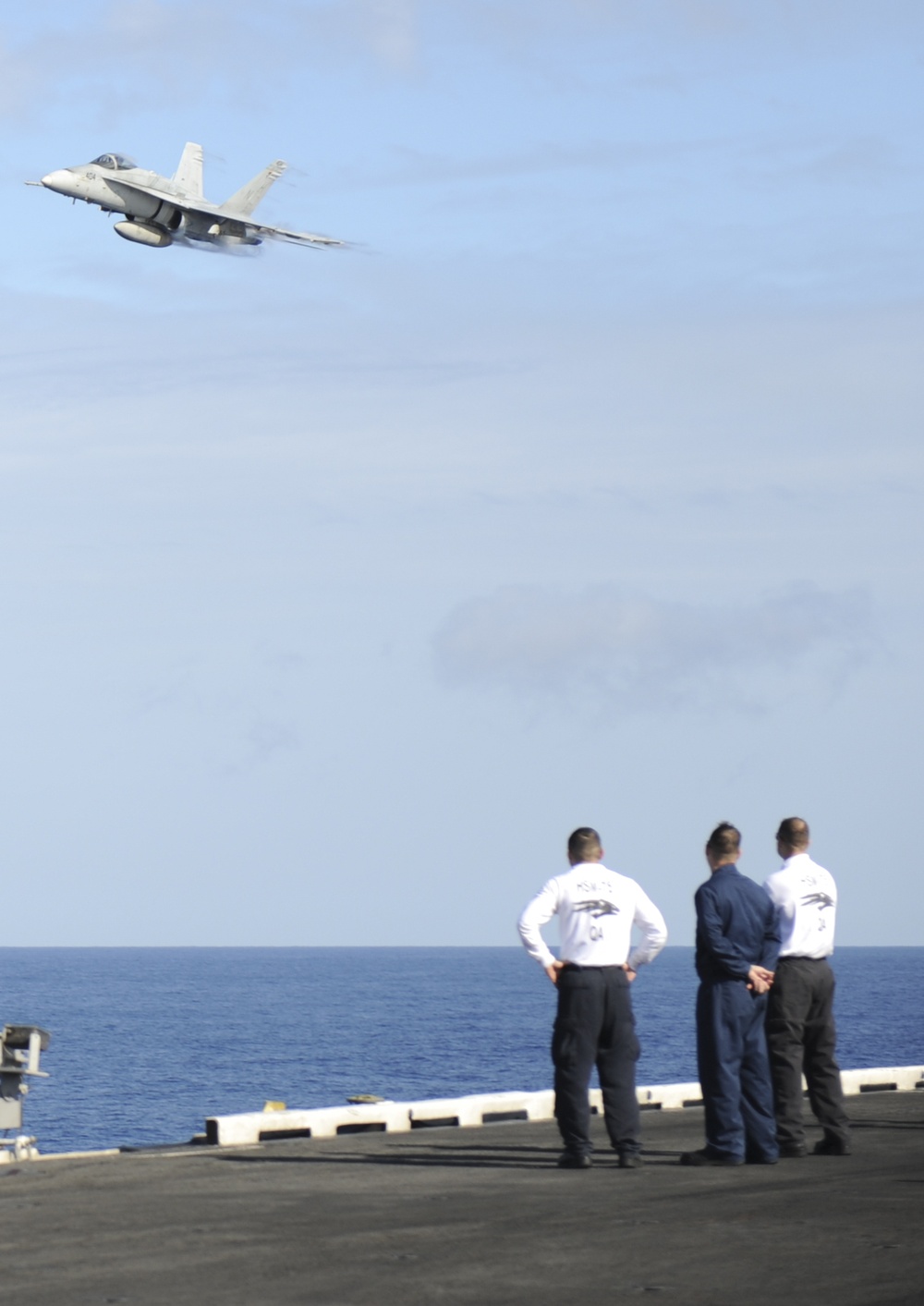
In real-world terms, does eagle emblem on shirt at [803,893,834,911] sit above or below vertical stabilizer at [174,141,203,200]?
below

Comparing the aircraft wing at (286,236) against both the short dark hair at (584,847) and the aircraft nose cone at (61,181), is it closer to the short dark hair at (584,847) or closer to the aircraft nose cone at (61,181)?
the aircraft nose cone at (61,181)

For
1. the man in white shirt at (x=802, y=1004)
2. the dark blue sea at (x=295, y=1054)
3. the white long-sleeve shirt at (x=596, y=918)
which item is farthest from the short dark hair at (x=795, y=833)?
the dark blue sea at (x=295, y=1054)

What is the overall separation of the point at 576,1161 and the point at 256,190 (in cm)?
4257

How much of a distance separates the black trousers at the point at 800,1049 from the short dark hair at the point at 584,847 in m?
Result: 1.51

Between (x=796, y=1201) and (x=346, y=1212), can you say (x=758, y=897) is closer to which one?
(x=796, y=1201)

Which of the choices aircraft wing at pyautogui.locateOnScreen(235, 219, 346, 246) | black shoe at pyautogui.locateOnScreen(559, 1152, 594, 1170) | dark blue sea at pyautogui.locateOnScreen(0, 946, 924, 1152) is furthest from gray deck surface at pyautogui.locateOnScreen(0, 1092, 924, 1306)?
dark blue sea at pyautogui.locateOnScreen(0, 946, 924, 1152)

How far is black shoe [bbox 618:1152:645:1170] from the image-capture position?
10.6 metres

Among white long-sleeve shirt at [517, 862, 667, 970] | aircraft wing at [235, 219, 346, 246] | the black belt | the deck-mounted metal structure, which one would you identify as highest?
aircraft wing at [235, 219, 346, 246]

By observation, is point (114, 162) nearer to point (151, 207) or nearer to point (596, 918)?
point (151, 207)

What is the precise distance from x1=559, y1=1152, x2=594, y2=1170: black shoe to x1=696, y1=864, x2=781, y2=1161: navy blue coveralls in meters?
0.76

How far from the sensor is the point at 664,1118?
46.2 feet

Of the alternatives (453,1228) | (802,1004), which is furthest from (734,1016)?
(453,1228)

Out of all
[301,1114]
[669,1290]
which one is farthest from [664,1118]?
[669,1290]

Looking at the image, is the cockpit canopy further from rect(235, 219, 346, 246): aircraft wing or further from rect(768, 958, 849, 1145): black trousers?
rect(768, 958, 849, 1145): black trousers
